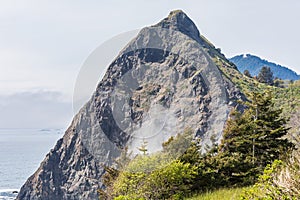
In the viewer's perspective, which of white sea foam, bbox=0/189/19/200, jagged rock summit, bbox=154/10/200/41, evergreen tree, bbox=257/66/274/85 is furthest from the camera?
jagged rock summit, bbox=154/10/200/41

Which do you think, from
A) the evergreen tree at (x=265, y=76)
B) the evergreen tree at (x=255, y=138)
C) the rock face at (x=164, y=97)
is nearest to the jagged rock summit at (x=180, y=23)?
the evergreen tree at (x=265, y=76)

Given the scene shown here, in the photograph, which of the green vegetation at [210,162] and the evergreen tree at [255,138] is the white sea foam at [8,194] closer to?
the green vegetation at [210,162]

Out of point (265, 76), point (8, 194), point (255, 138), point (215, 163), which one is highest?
point (265, 76)

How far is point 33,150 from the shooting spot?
2985 inches

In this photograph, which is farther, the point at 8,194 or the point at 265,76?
the point at 8,194

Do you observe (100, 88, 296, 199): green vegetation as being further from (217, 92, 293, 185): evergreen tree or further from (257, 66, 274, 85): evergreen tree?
(257, 66, 274, 85): evergreen tree

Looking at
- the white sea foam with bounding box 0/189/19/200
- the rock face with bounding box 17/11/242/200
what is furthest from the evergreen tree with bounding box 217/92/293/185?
the white sea foam with bounding box 0/189/19/200

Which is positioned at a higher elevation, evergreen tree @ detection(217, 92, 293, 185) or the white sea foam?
evergreen tree @ detection(217, 92, 293, 185)

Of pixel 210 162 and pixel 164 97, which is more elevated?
pixel 164 97

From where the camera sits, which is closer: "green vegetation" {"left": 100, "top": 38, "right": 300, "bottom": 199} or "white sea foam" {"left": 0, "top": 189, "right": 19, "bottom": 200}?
"green vegetation" {"left": 100, "top": 38, "right": 300, "bottom": 199}

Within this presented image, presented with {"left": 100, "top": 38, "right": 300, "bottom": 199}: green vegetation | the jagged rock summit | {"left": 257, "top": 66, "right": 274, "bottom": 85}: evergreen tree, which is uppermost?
the jagged rock summit

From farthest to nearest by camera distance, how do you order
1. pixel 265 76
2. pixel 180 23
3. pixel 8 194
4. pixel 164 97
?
pixel 180 23
pixel 8 194
pixel 265 76
pixel 164 97

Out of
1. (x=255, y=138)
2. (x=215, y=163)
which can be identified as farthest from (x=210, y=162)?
(x=255, y=138)

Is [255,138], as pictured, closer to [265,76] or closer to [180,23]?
[265,76]
